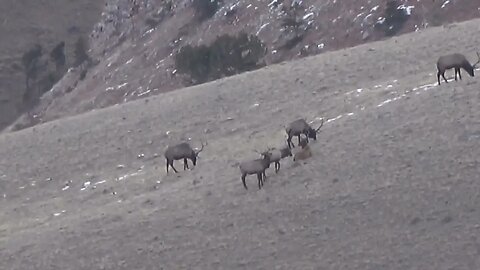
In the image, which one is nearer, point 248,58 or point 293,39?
point 248,58

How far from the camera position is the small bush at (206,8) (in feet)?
270

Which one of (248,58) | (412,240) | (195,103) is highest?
(248,58)

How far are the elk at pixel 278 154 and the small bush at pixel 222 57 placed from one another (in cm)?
3561

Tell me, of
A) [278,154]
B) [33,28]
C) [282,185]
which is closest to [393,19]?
[278,154]

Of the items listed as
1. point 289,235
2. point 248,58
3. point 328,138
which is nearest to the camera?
point 289,235

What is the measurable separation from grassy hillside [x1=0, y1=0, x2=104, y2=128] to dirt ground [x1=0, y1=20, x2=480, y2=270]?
6934cm

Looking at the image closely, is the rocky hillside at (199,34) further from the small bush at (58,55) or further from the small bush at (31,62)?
the small bush at (31,62)

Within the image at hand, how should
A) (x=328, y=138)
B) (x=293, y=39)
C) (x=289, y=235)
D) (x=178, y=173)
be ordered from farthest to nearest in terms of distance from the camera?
(x=293, y=39) → (x=178, y=173) → (x=328, y=138) → (x=289, y=235)

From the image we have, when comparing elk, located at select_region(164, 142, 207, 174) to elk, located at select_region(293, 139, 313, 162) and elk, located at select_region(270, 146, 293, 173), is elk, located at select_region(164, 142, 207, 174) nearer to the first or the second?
elk, located at select_region(270, 146, 293, 173)

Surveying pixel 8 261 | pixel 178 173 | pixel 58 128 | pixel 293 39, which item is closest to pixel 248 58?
pixel 293 39

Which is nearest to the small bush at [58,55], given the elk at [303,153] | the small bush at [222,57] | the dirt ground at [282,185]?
the small bush at [222,57]

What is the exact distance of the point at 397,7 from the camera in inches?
2640

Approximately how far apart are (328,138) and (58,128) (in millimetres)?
15103

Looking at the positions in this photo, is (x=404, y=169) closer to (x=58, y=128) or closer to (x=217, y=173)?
(x=217, y=173)
